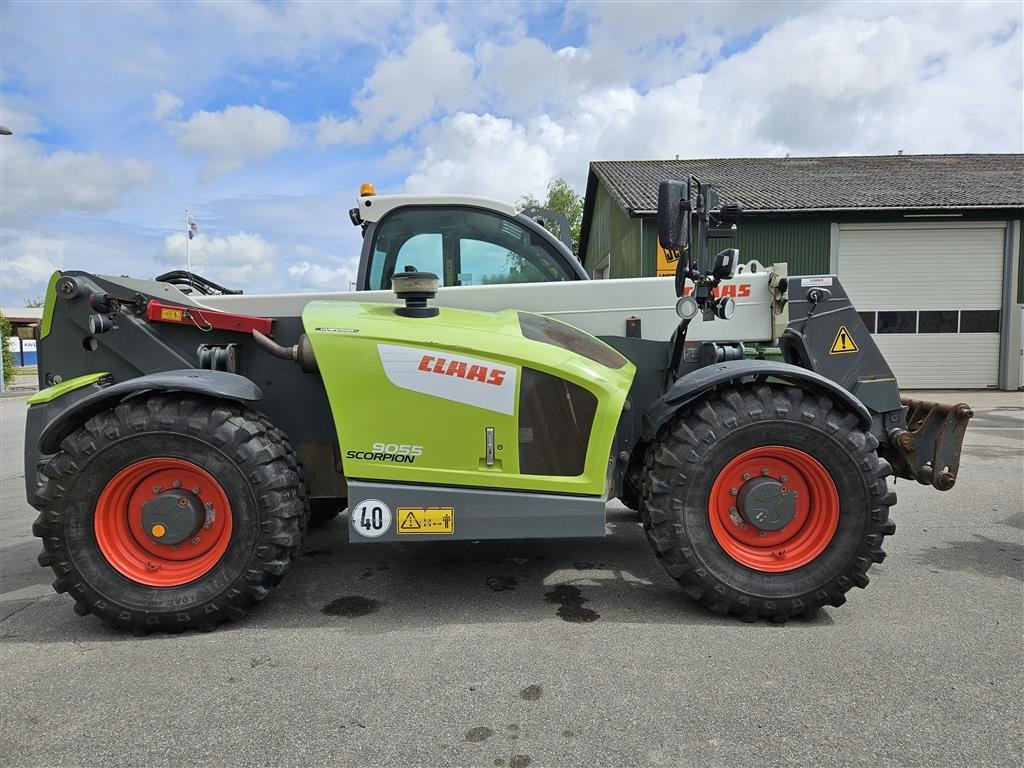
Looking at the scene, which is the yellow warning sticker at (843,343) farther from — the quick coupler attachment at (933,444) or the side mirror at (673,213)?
the side mirror at (673,213)

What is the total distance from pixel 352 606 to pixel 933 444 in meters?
3.41

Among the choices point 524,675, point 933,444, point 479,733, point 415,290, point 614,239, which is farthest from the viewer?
point 614,239

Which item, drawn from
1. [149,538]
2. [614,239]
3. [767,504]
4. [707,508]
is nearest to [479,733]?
[707,508]

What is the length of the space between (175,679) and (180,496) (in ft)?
2.77

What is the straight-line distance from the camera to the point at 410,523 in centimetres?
321

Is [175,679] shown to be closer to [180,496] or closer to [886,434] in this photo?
[180,496]

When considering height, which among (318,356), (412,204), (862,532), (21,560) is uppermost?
(412,204)

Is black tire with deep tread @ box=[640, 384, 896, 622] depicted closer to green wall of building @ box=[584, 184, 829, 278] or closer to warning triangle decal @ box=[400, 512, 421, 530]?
warning triangle decal @ box=[400, 512, 421, 530]

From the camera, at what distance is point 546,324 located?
3.69m

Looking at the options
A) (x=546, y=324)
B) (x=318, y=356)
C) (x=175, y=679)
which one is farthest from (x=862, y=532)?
(x=175, y=679)

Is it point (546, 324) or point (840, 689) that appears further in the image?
point (546, 324)

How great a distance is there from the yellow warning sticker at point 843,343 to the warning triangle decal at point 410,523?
107 inches

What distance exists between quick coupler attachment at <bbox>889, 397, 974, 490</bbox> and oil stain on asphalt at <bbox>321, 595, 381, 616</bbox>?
3125mm

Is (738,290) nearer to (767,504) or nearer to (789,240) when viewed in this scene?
(767,504)
